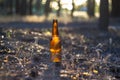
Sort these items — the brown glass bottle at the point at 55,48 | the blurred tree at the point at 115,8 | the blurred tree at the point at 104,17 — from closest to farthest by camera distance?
the brown glass bottle at the point at 55,48 → the blurred tree at the point at 104,17 → the blurred tree at the point at 115,8

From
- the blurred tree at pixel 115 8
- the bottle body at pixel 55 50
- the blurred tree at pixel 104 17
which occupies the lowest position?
the blurred tree at pixel 115 8

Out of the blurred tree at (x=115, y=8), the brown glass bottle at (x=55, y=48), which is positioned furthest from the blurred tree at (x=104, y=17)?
the blurred tree at (x=115, y=8)

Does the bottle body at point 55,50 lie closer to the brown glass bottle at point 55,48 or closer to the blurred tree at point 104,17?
the brown glass bottle at point 55,48

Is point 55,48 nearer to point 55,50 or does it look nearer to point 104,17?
point 55,50

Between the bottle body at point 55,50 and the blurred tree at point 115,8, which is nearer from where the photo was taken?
the bottle body at point 55,50

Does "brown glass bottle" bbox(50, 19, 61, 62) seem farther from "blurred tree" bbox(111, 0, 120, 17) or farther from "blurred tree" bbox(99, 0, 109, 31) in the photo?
"blurred tree" bbox(111, 0, 120, 17)

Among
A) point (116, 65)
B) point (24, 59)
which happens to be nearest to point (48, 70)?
point (24, 59)

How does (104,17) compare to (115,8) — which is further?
(115,8)

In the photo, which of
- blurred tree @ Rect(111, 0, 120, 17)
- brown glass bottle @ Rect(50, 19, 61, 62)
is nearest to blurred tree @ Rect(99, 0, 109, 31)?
brown glass bottle @ Rect(50, 19, 61, 62)

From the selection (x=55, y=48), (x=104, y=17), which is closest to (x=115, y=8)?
(x=104, y=17)

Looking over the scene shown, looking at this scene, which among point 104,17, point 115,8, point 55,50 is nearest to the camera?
point 55,50

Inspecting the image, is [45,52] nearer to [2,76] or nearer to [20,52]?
[20,52]
